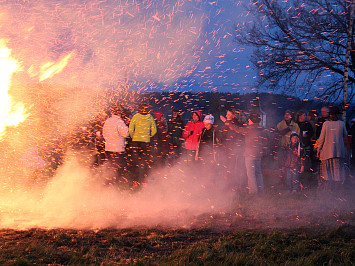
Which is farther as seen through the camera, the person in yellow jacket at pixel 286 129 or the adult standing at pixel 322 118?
the adult standing at pixel 322 118

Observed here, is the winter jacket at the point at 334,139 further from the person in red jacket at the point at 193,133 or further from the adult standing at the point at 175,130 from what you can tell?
the adult standing at the point at 175,130

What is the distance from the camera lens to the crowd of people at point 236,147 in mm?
9141

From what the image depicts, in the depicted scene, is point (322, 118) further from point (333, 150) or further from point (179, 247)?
point (179, 247)

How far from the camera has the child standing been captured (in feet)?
31.2

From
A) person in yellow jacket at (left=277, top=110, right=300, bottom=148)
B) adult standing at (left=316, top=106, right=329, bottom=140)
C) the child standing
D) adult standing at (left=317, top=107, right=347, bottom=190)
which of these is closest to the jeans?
the child standing

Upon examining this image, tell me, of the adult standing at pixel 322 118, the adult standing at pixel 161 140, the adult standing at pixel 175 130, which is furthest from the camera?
the adult standing at pixel 175 130

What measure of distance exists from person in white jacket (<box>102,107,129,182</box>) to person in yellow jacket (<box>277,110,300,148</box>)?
397 centimetres

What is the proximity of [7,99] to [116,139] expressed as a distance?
2.74 metres

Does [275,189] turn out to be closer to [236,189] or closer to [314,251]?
[236,189]

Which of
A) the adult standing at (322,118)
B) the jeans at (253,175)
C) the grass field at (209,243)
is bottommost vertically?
the grass field at (209,243)

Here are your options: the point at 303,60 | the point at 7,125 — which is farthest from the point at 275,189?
the point at 303,60

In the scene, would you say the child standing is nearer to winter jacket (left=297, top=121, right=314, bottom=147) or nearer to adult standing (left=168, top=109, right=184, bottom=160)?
winter jacket (left=297, top=121, right=314, bottom=147)

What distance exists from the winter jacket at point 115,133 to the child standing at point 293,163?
4.03 metres

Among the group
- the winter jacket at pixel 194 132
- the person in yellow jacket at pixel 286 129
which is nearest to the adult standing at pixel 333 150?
the person in yellow jacket at pixel 286 129
